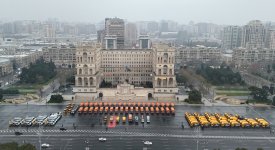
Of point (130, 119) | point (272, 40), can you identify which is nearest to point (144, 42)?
point (272, 40)

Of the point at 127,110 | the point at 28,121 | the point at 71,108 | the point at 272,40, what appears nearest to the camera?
the point at 28,121

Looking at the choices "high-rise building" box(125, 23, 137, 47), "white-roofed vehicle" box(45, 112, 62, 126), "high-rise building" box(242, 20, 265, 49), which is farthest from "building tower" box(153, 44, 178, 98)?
"high-rise building" box(125, 23, 137, 47)

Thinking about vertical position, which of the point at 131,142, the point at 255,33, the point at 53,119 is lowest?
the point at 131,142

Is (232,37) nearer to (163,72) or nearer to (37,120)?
(163,72)

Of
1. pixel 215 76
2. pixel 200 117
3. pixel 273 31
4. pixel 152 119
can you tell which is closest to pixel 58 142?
pixel 152 119

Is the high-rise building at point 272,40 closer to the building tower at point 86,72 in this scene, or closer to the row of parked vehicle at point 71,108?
the building tower at point 86,72

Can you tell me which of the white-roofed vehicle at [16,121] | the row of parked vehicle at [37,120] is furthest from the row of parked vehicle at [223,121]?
the white-roofed vehicle at [16,121]
